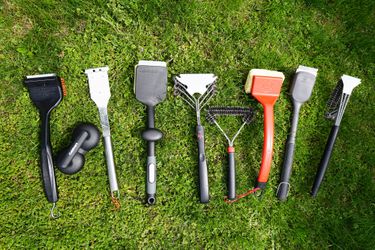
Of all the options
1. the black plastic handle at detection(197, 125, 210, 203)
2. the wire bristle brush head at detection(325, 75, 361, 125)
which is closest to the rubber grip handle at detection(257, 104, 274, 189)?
the black plastic handle at detection(197, 125, 210, 203)

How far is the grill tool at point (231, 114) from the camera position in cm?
324

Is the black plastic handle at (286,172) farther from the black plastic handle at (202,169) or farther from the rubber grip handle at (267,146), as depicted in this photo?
the black plastic handle at (202,169)

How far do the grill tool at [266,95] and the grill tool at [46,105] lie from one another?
1.63 m

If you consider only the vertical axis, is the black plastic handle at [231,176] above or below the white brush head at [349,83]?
below

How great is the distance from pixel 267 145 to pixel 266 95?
0.43m

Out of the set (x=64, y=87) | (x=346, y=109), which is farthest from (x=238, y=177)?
(x=64, y=87)

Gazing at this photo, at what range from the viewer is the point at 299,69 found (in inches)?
131

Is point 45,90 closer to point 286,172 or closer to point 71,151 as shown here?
point 71,151

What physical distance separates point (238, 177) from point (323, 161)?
773mm

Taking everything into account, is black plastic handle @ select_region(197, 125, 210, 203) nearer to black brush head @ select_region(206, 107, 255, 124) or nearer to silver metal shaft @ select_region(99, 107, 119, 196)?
black brush head @ select_region(206, 107, 255, 124)

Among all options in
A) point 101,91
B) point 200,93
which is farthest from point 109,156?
point 200,93

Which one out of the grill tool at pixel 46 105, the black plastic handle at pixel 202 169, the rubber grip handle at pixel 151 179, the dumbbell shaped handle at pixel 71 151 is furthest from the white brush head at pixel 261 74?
the grill tool at pixel 46 105

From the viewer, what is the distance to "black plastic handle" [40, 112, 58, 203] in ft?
9.94

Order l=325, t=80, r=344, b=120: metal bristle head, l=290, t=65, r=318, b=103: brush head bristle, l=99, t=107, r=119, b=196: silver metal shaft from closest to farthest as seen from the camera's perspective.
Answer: l=99, t=107, r=119, b=196: silver metal shaft
l=290, t=65, r=318, b=103: brush head bristle
l=325, t=80, r=344, b=120: metal bristle head
